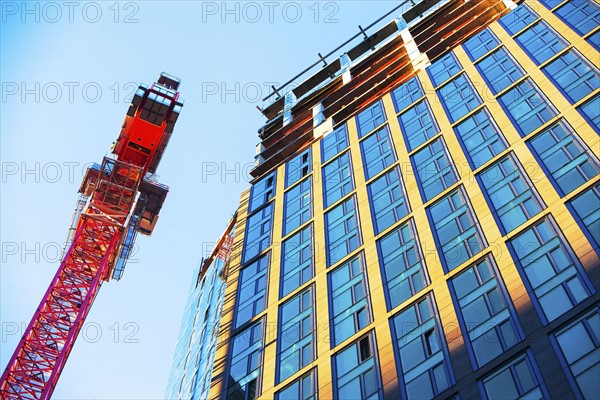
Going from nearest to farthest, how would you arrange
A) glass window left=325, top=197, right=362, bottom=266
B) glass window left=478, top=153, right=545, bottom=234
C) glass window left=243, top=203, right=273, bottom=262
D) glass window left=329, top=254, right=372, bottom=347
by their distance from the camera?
glass window left=478, top=153, right=545, bottom=234
glass window left=329, top=254, right=372, bottom=347
glass window left=325, top=197, right=362, bottom=266
glass window left=243, top=203, right=273, bottom=262

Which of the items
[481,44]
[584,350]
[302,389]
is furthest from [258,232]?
[584,350]

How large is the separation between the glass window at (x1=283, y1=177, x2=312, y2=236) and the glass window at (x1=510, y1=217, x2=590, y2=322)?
21.4 metres

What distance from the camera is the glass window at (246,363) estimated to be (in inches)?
1763

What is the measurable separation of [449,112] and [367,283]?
61.6 feet

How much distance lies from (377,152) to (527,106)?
13.1m

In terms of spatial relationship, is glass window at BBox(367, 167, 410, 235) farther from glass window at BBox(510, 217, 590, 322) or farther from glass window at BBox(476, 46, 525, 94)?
glass window at BBox(510, 217, 590, 322)

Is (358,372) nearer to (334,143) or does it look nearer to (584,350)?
(584,350)

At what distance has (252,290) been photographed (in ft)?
178

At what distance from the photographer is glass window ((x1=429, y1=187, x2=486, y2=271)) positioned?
42.0 meters

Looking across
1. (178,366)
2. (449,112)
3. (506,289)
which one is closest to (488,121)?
(449,112)

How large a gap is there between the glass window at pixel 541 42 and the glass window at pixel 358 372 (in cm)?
2734

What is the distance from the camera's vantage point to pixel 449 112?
58.4 metres

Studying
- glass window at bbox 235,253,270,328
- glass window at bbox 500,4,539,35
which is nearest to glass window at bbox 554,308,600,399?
glass window at bbox 235,253,270,328

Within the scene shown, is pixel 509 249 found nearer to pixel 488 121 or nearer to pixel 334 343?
pixel 334 343
